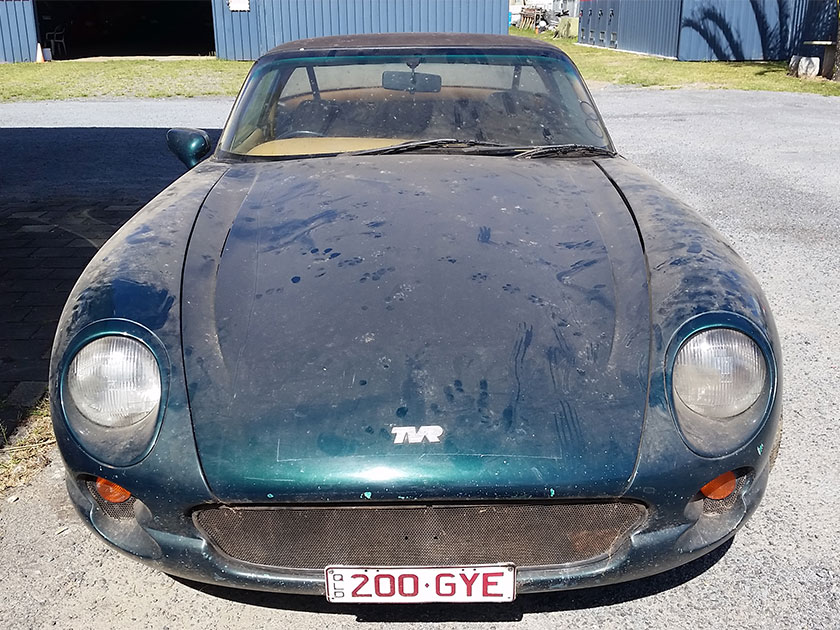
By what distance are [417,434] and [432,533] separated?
225mm

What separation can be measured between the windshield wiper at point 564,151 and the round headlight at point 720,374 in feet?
4.24

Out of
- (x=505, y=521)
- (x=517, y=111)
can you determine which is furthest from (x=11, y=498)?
(x=517, y=111)

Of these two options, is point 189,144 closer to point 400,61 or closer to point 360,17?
point 400,61

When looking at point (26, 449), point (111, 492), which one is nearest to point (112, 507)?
point (111, 492)

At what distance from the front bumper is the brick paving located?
1.50 meters

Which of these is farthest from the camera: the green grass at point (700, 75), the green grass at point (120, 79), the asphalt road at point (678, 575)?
the green grass at point (700, 75)

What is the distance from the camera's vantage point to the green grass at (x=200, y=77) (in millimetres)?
14930

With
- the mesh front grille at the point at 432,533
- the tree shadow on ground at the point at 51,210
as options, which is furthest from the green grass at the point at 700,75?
the mesh front grille at the point at 432,533

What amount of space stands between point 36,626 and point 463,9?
745 inches

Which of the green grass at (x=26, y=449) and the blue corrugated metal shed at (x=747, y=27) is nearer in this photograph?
the green grass at (x=26, y=449)

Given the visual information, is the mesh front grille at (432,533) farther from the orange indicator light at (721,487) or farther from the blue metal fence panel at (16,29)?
the blue metal fence panel at (16,29)

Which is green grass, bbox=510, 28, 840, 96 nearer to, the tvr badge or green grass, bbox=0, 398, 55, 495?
green grass, bbox=0, 398, 55, 495

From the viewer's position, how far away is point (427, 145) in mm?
3102

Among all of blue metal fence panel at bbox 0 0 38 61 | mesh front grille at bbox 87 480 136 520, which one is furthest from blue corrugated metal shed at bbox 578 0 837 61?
mesh front grille at bbox 87 480 136 520
